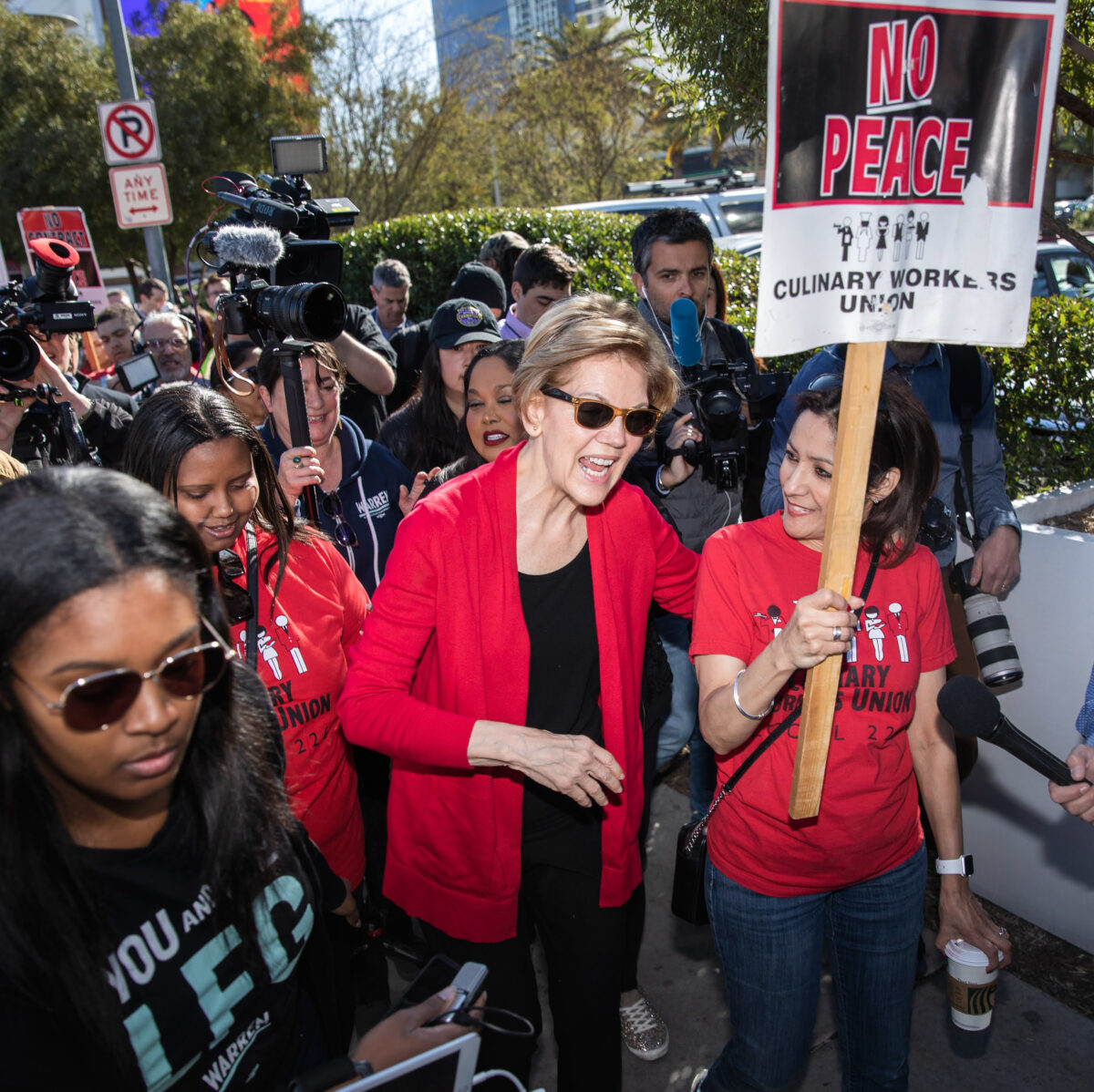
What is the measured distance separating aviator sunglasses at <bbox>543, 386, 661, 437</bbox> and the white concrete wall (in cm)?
183

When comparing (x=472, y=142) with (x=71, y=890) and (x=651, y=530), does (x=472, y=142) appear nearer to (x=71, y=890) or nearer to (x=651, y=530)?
(x=651, y=530)

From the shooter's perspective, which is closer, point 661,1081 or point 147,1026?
point 147,1026

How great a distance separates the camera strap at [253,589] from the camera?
2.51 metres

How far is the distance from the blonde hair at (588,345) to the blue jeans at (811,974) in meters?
1.19

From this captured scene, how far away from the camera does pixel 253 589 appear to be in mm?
2566

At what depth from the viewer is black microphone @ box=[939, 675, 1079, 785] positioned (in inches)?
70.6

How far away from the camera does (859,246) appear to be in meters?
1.87

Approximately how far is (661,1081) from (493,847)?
4.12 ft

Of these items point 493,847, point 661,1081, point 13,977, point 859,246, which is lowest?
point 661,1081

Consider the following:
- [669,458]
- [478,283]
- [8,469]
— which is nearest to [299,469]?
[8,469]

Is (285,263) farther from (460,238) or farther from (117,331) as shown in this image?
(460,238)

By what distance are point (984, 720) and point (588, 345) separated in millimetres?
1124

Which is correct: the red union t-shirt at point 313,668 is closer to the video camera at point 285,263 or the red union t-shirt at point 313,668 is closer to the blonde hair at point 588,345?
the video camera at point 285,263

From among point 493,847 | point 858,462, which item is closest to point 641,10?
point 858,462
